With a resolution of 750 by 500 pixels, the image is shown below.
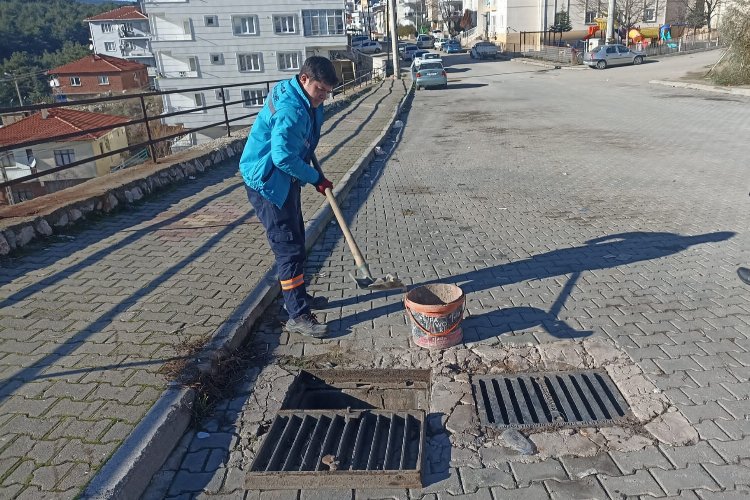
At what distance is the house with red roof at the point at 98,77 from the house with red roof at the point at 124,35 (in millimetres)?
2274

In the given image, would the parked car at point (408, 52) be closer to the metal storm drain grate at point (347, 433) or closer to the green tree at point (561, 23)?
the green tree at point (561, 23)

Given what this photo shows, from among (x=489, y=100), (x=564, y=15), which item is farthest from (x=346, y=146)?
(x=564, y=15)

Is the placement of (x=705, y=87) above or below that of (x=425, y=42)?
below

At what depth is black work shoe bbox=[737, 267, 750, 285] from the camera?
15.9 ft

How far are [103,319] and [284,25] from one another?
44640 millimetres

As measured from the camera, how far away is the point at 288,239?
4129mm

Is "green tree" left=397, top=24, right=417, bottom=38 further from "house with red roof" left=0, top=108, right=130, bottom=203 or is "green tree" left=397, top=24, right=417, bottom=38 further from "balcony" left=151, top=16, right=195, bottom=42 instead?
"house with red roof" left=0, top=108, right=130, bottom=203

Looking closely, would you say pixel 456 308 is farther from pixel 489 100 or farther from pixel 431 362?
pixel 489 100

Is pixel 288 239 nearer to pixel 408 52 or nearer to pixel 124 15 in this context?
pixel 408 52

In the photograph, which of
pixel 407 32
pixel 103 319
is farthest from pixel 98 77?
pixel 103 319

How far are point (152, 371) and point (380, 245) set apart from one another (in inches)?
124

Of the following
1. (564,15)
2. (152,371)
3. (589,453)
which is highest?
(564,15)

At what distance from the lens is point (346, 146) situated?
12.4 m

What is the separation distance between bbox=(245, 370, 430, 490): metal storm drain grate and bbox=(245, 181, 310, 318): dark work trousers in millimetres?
668
